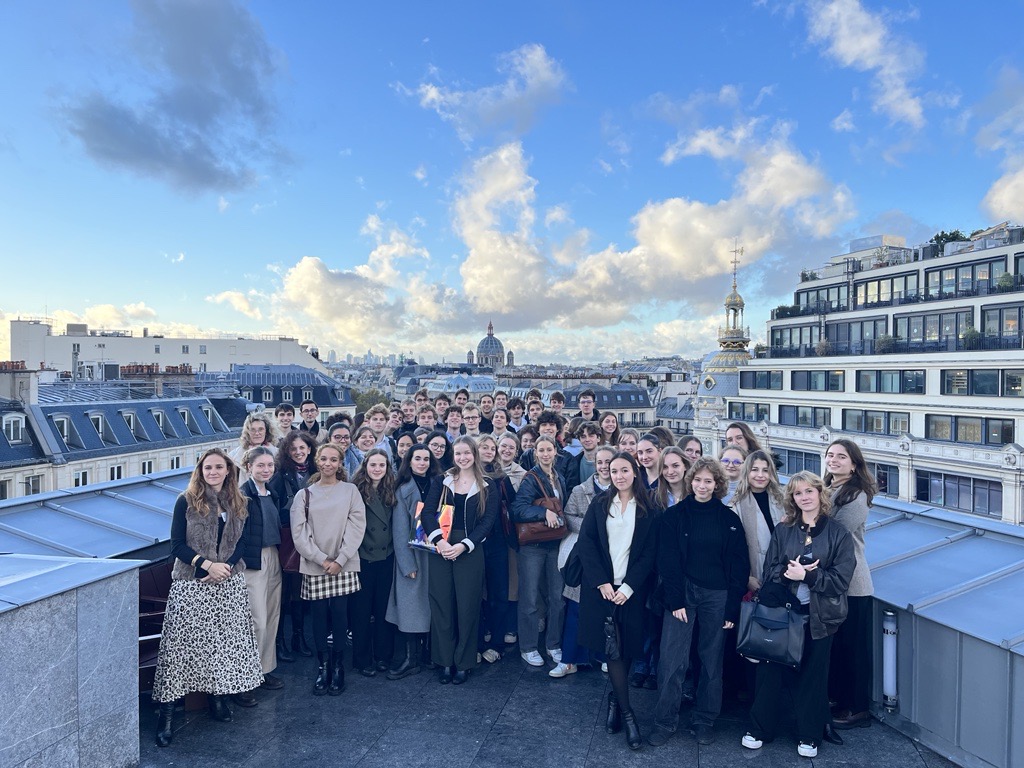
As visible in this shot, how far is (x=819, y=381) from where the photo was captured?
4428 centimetres

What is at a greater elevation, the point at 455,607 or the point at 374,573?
the point at 374,573

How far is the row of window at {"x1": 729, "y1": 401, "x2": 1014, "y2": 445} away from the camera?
3303 cm

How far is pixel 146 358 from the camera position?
2906 inches

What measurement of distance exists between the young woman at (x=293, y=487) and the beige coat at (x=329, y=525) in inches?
26.2

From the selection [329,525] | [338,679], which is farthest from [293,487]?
[338,679]

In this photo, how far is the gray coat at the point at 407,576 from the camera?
6.54 meters

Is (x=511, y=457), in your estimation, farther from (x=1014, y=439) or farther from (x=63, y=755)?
(x=1014, y=439)

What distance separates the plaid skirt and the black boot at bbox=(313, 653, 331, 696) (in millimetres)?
561

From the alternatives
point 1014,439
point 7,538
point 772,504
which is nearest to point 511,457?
point 772,504

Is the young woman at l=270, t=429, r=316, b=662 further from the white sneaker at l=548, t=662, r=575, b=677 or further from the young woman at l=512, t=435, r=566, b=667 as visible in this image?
the white sneaker at l=548, t=662, r=575, b=677

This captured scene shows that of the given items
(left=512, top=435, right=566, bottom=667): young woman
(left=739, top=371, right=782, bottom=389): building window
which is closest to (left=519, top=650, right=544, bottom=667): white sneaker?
(left=512, top=435, right=566, bottom=667): young woman

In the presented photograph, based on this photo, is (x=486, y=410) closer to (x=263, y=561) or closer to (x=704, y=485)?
Result: (x=263, y=561)

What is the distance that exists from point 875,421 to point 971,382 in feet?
20.8

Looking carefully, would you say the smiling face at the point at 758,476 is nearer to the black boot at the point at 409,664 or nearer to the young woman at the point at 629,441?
the young woman at the point at 629,441
